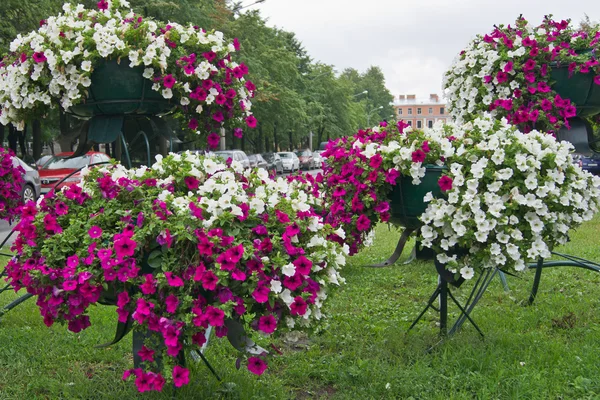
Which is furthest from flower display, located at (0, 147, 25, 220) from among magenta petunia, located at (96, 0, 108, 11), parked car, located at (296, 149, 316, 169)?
parked car, located at (296, 149, 316, 169)

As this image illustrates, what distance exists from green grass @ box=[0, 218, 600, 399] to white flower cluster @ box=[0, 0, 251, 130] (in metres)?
1.50

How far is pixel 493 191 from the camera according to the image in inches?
122

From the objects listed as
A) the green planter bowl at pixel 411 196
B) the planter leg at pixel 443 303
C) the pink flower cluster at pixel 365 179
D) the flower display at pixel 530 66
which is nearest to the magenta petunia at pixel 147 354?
the pink flower cluster at pixel 365 179

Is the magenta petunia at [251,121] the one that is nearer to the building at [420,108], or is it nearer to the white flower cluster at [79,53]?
the white flower cluster at [79,53]

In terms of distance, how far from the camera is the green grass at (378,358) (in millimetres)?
3031

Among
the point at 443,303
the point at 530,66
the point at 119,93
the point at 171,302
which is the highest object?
the point at 530,66

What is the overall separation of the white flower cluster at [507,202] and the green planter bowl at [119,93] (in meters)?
1.69

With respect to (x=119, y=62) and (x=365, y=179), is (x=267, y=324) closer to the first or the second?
(x=365, y=179)

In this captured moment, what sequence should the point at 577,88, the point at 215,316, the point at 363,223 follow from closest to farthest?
1. the point at 215,316
2. the point at 363,223
3. the point at 577,88

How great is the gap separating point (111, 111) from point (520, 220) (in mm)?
2354

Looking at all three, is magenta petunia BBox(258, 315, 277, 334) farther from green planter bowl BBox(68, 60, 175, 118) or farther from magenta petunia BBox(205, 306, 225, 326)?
green planter bowl BBox(68, 60, 175, 118)

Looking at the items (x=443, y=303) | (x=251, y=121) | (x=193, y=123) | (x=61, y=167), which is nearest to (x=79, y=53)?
(x=193, y=123)

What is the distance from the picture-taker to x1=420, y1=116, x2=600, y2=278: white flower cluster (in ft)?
10.1

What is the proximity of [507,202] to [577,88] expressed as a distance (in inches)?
91.3
